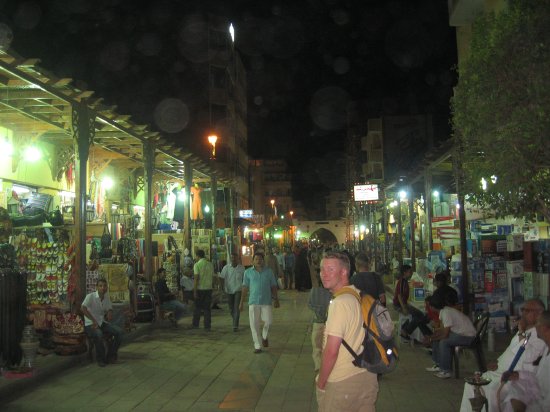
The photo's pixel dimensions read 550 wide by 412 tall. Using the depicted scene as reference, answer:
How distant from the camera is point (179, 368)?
929 centimetres

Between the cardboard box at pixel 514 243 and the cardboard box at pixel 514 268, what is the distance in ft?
1.07

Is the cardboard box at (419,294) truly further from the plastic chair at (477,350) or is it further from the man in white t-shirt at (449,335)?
the man in white t-shirt at (449,335)

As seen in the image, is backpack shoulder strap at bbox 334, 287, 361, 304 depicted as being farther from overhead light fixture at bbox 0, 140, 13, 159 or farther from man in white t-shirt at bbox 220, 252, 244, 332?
overhead light fixture at bbox 0, 140, 13, 159

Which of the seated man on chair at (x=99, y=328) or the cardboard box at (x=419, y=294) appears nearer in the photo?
the seated man on chair at (x=99, y=328)

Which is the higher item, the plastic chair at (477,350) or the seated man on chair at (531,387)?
the seated man on chair at (531,387)

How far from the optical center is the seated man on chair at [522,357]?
5031 mm

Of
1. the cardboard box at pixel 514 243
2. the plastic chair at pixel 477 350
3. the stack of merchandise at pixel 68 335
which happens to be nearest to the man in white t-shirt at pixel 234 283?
the stack of merchandise at pixel 68 335

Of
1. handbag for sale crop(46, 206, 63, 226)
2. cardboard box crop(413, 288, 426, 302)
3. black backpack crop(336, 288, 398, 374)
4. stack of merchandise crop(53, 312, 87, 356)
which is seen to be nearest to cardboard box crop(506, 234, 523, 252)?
cardboard box crop(413, 288, 426, 302)

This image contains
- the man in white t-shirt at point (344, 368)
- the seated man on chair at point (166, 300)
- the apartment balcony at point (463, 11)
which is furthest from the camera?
the apartment balcony at point (463, 11)

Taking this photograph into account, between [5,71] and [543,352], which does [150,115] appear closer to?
[5,71]

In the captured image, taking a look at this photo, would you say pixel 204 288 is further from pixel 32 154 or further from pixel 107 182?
Answer: pixel 107 182

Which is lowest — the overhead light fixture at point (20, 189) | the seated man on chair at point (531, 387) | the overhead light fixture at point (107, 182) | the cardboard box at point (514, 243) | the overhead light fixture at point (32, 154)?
the seated man on chair at point (531, 387)

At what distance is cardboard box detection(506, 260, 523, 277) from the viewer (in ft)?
37.1

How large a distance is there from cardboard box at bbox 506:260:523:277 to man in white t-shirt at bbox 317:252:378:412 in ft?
27.2
